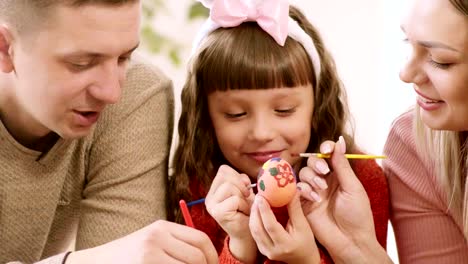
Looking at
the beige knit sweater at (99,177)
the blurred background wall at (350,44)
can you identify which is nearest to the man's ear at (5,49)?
the beige knit sweater at (99,177)

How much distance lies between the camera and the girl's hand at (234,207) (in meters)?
1.43

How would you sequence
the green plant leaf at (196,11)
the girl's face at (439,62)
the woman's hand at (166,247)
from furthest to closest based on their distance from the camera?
the green plant leaf at (196,11)
the girl's face at (439,62)
the woman's hand at (166,247)

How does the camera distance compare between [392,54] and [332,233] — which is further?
[392,54]

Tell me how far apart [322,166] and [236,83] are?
9.3 inches

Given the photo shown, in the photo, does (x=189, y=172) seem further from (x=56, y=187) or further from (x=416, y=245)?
(x=416, y=245)

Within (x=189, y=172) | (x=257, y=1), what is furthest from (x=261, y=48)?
(x=189, y=172)

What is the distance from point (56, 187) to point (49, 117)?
21 centimetres

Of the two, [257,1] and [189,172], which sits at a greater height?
Result: [257,1]

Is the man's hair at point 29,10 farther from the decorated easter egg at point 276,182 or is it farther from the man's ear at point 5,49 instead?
the decorated easter egg at point 276,182

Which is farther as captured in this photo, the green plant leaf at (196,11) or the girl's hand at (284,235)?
the green plant leaf at (196,11)

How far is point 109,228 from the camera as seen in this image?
1493mm

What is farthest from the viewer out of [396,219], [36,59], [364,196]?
[396,219]

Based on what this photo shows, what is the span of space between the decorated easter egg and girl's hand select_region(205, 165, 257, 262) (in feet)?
0.27

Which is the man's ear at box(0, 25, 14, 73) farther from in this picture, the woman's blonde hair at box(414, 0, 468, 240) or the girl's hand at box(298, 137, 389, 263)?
the woman's blonde hair at box(414, 0, 468, 240)
